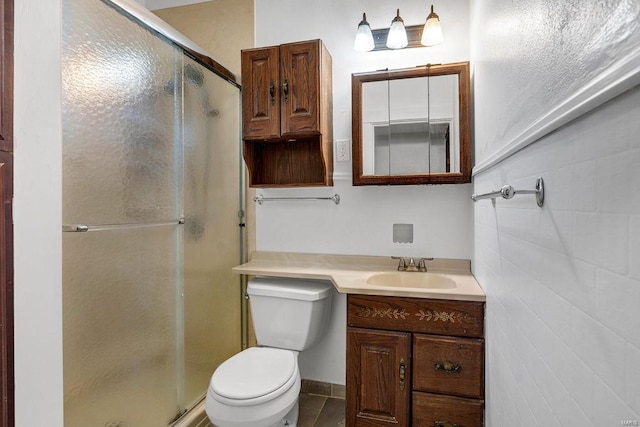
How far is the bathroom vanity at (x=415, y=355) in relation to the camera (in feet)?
4.52

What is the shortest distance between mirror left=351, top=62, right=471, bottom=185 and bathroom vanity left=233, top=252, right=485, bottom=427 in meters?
0.62

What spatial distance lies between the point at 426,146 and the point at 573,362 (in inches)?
53.3

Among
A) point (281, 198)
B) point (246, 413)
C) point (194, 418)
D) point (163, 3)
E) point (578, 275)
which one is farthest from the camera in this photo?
point (163, 3)

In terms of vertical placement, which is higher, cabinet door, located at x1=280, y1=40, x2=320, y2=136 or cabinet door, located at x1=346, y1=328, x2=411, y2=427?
cabinet door, located at x1=280, y1=40, x2=320, y2=136

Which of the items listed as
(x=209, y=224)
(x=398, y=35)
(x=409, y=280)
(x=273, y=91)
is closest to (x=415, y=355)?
(x=409, y=280)

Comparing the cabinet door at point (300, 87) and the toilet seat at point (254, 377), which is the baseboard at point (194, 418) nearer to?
the toilet seat at point (254, 377)

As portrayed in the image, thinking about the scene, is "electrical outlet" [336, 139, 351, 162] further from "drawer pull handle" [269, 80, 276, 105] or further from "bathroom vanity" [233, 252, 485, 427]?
"bathroom vanity" [233, 252, 485, 427]

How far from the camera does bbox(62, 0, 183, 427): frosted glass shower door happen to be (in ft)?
3.75

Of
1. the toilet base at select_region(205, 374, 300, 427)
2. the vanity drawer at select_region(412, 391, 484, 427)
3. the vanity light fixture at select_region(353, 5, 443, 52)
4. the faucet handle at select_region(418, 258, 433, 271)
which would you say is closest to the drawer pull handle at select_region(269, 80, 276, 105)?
the vanity light fixture at select_region(353, 5, 443, 52)

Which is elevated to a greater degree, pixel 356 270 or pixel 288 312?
pixel 356 270

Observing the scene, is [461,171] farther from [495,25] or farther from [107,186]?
[107,186]

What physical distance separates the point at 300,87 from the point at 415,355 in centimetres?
147

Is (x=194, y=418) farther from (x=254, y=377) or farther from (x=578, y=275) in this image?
(x=578, y=275)

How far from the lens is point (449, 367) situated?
54.9 inches
